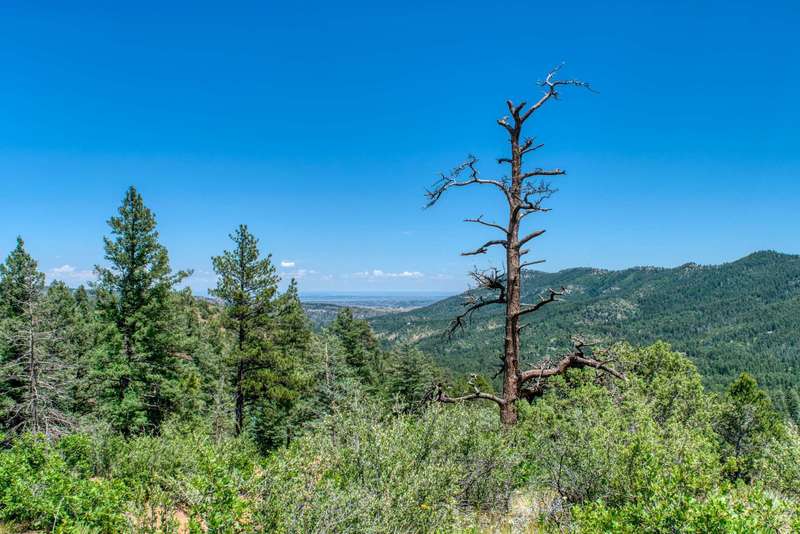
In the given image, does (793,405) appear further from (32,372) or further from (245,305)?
(32,372)

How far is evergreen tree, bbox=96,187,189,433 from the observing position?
59.4ft

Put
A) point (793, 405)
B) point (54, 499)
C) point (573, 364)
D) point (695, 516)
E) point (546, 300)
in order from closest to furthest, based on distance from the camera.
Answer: point (695, 516) < point (54, 499) < point (546, 300) < point (573, 364) < point (793, 405)

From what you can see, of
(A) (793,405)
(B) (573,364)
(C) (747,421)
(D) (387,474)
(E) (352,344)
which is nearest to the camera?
(D) (387,474)

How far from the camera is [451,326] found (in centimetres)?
1026

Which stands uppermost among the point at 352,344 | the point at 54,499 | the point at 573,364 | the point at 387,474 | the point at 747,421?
the point at 573,364

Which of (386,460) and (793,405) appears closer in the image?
(386,460)

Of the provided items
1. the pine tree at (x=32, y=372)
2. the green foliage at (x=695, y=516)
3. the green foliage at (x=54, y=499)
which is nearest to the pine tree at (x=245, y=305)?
the pine tree at (x=32, y=372)

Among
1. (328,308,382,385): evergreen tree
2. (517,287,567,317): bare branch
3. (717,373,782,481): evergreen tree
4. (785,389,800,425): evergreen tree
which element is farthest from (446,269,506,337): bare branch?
(785,389,800,425): evergreen tree

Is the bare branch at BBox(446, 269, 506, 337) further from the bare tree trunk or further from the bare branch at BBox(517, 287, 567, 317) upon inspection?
the bare tree trunk

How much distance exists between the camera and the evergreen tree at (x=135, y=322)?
18.1 m

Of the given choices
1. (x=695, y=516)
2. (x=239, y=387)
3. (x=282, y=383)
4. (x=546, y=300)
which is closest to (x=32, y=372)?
(x=239, y=387)

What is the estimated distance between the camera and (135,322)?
18.5 m

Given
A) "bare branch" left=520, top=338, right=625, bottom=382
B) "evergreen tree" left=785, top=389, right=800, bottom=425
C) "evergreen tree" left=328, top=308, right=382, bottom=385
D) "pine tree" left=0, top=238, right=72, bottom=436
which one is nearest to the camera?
"bare branch" left=520, top=338, right=625, bottom=382

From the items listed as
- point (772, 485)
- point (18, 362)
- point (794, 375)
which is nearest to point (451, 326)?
point (772, 485)
